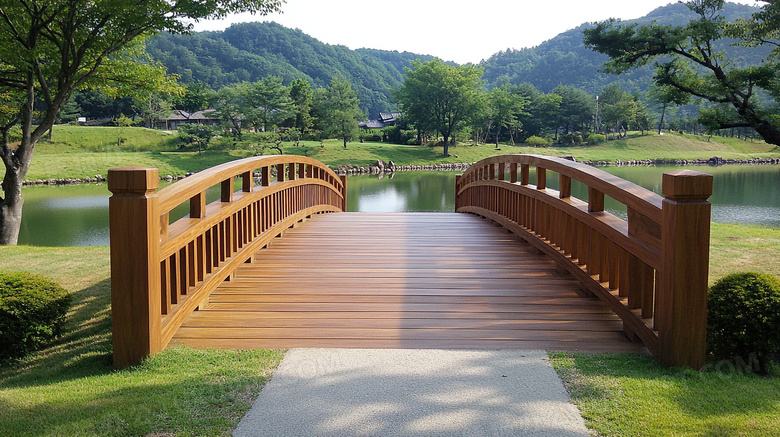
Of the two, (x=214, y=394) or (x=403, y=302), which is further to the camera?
(x=403, y=302)

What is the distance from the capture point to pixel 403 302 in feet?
11.6

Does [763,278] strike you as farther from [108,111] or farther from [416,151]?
[108,111]

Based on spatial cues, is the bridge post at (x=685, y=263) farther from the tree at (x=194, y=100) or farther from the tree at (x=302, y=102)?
the tree at (x=194, y=100)

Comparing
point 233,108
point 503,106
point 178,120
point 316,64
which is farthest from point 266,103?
point 316,64

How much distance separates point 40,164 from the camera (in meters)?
32.8

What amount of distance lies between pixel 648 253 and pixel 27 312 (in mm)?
3167

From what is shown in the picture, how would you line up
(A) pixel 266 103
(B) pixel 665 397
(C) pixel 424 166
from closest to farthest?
(B) pixel 665 397, (A) pixel 266 103, (C) pixel 424 166

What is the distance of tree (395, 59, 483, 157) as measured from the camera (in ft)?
161

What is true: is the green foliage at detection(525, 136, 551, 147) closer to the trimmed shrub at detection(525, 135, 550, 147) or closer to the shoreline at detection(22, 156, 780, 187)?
the trimmed shrub at detection(525, 135, 550, 147)

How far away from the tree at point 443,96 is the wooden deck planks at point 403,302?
145ft

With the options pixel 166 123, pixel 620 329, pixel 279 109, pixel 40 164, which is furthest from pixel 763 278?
pixel 166 123

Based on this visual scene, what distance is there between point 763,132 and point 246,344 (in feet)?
36.3

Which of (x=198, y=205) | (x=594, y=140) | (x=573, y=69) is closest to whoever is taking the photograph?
(x=198, y=205)

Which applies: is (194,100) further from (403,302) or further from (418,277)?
(403,302)
